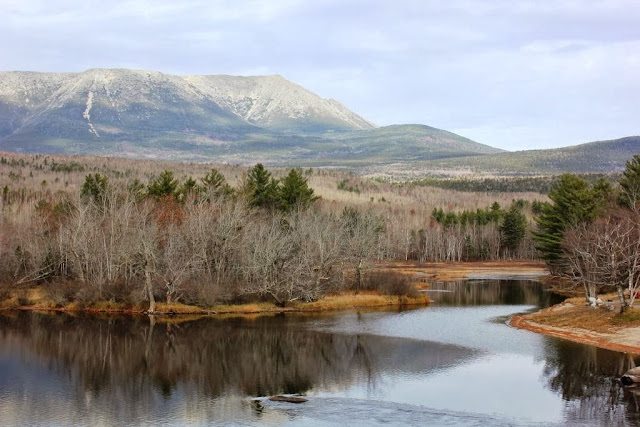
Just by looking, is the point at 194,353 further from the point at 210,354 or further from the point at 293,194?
the point at 293,194

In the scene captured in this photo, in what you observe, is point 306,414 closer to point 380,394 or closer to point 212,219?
point 380,394

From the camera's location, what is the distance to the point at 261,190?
109 meters

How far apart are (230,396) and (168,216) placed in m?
51.6

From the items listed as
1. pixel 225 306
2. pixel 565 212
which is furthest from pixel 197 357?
pixel 565 212

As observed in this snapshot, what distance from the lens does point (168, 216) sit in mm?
89562

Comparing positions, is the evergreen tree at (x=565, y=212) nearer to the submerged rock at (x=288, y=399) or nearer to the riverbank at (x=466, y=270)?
the riverbank at (x=466, y=270)

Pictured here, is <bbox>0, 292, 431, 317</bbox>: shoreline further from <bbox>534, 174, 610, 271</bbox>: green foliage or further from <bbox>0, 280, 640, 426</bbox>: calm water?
<bbox>534, 174, 610, 271</bbox>: green foliage

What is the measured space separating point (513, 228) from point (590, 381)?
127505 millimetres

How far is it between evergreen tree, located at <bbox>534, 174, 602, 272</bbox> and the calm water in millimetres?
26391

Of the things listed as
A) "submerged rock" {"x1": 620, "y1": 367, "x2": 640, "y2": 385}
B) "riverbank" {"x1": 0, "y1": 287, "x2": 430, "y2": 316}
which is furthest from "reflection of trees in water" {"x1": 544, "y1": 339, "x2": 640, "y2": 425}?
"riverbank" {"x1": 0, "y1": 287, "x2": 430, "y2": 316}

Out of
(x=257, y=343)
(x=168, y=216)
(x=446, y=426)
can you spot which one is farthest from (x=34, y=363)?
(x=168, y=216)

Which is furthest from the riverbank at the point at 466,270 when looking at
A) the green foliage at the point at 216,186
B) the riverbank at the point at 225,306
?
the green foliage at the point at 216,186

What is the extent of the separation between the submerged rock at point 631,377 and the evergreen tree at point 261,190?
70.7m

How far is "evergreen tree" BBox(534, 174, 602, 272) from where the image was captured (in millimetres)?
91250
